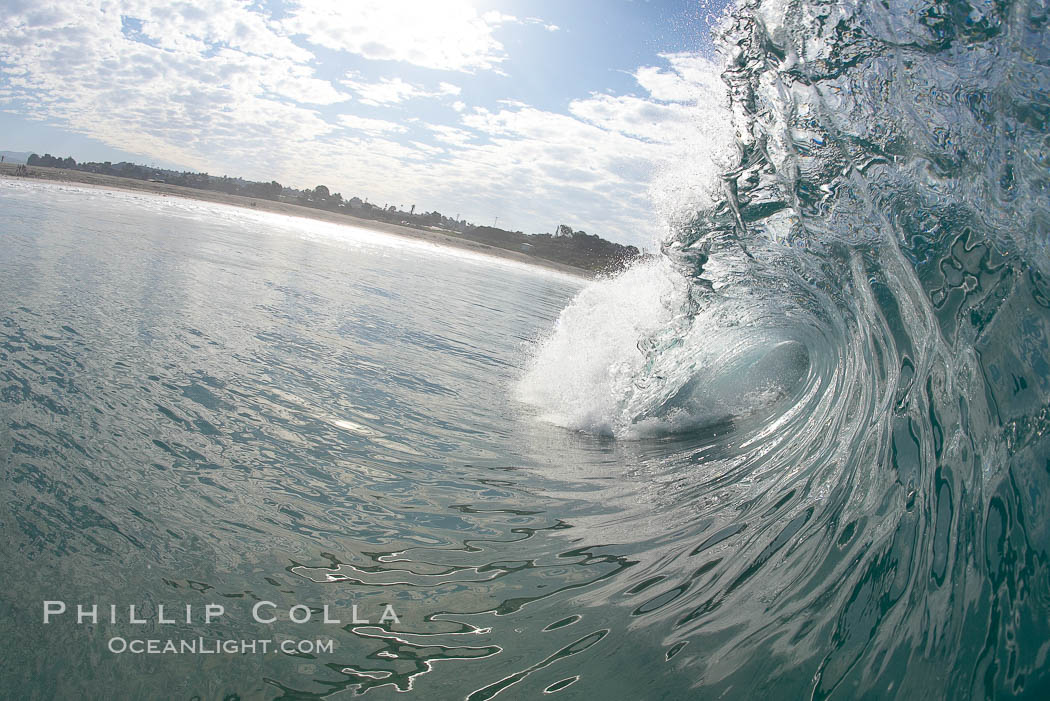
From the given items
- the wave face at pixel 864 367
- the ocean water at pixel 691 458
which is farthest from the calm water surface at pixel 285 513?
the wave face at pixel 864 367

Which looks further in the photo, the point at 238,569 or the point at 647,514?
the point at 647,514

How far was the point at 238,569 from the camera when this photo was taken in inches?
141

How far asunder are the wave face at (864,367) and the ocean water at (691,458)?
2 centimetres

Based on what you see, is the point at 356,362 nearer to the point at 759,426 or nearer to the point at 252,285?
the point at 759,426

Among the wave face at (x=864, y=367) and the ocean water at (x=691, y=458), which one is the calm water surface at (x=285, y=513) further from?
the wave face at (x=864, y=367)

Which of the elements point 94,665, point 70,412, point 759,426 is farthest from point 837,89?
point 70,412

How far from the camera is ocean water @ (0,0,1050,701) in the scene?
3.00m

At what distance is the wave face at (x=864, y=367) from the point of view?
10.2ft

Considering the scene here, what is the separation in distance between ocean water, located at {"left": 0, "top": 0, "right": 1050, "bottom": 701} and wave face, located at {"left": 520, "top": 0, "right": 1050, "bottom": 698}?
0.02m

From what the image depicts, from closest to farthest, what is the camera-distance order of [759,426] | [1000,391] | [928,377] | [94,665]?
[94,665], [1000,391], [928,377], [759,426]

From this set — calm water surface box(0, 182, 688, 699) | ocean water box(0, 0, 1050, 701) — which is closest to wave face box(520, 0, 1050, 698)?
ocean water box(0, 0, 1050, 701)

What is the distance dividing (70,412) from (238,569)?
293 cm

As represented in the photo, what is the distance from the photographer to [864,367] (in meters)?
6.02

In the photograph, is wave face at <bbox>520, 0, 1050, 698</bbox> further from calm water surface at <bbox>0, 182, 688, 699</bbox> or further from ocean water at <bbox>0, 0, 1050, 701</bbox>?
calm water surface at <bbox>0, 182, 688, 699</bbox>
